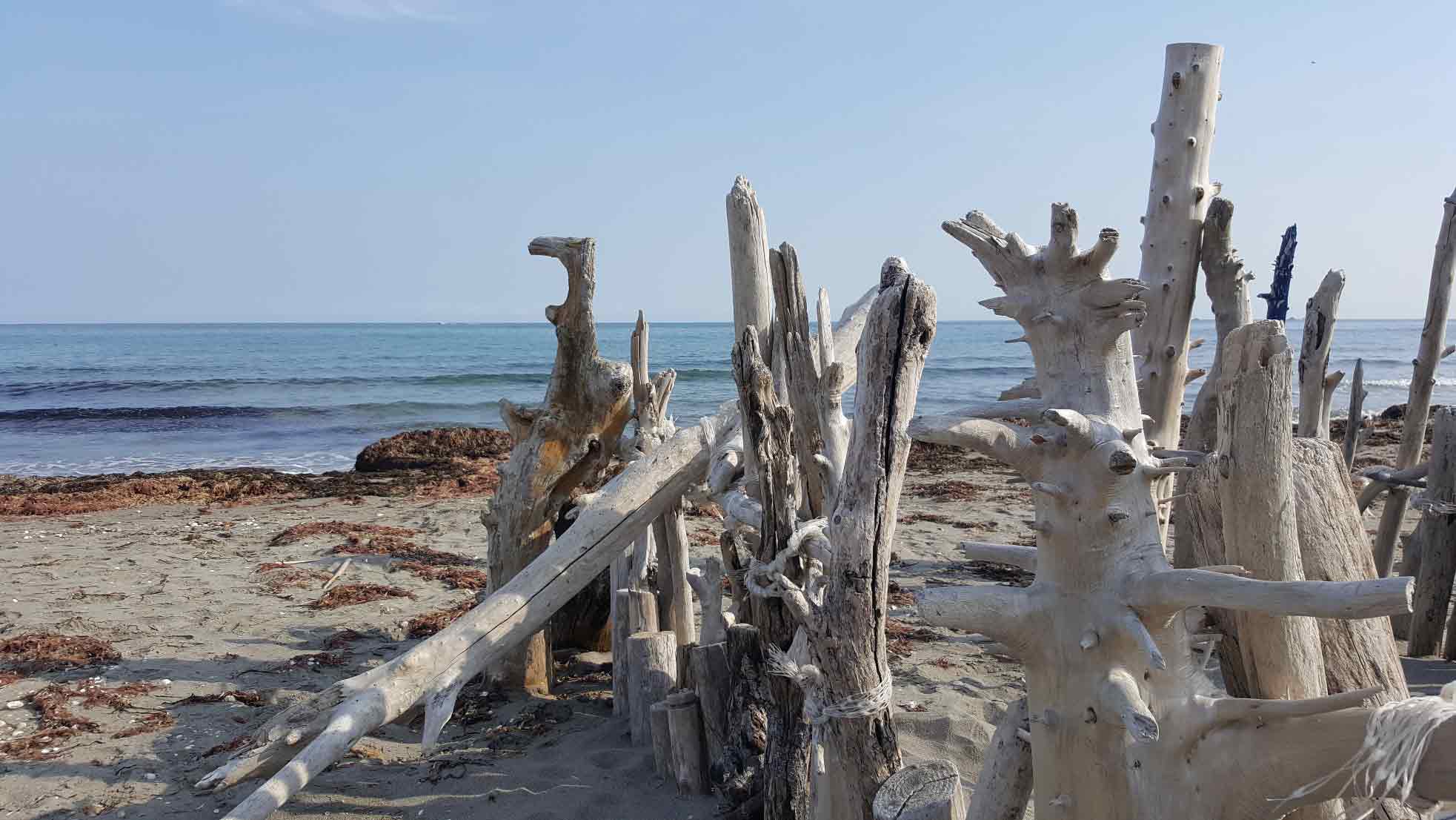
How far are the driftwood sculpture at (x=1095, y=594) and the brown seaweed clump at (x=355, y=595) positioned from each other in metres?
6.26

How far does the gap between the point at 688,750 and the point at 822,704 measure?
152 centimetres

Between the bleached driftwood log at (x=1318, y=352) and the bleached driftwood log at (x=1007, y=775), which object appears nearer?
the bleached driftwood log at (x=1007, y=775)

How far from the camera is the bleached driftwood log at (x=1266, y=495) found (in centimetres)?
244

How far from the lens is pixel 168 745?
193 inches

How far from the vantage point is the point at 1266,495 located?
8.11ft

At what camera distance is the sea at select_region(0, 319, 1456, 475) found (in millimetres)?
19422

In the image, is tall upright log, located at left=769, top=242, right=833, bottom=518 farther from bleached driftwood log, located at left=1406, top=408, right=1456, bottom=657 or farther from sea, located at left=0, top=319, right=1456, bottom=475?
sea, located at left=0, top=319, right=1456, bottom=475

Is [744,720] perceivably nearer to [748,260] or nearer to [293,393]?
[748,260]

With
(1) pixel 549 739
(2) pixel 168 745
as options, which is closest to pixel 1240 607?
(1) pixel 549 739

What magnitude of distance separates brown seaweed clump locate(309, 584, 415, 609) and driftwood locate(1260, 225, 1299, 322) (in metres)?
6.52

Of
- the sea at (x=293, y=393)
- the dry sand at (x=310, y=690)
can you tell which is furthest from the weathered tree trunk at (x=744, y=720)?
the sea at (x=293, y=393)

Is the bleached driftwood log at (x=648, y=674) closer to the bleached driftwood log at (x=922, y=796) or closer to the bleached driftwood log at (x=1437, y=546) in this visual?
the bleached driftwood log at (x=922, y=796)

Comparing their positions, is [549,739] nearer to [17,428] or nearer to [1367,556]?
[1367,556]

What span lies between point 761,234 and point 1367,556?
259cm
